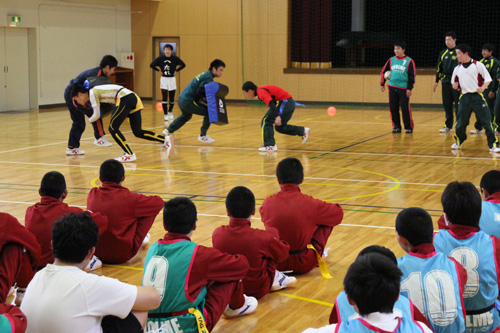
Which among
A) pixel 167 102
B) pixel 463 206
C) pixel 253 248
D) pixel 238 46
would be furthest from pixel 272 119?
pixel 238 46

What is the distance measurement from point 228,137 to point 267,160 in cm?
291

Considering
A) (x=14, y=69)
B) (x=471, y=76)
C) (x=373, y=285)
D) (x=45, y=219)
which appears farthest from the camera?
(x=14, y=69)

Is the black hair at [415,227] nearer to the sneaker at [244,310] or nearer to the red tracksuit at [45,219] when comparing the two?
the sneaker at [244,310]

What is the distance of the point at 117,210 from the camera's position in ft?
16.2

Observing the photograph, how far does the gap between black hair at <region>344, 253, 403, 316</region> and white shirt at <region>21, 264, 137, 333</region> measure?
1057 mm

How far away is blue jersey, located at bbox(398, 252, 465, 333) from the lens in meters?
3.04

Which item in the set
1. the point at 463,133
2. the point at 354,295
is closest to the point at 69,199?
the point at 354,295

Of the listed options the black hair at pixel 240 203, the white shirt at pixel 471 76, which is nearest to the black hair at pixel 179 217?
the black hair at pixel 240 203

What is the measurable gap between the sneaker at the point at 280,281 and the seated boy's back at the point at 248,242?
165 millimetres

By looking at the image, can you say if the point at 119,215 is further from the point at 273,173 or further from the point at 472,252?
the point at 273,173

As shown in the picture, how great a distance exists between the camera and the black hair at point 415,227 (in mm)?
3145

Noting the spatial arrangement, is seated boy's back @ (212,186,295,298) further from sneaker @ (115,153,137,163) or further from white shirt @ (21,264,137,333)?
sneaker @ (115,153,137,163)

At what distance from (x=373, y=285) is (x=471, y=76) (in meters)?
8.42

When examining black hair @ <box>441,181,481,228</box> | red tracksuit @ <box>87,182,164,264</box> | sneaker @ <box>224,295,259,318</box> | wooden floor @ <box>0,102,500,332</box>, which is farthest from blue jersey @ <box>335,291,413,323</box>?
red tracksuit @ <box>87,182,164,264</box>
